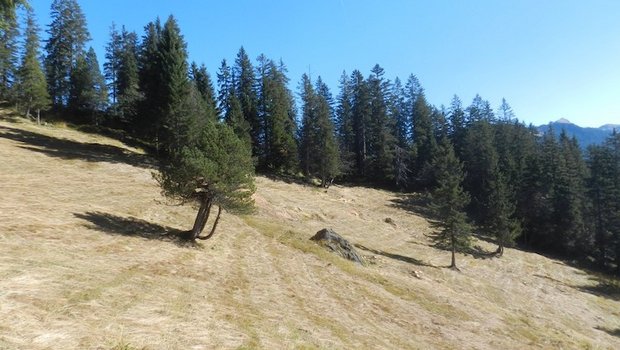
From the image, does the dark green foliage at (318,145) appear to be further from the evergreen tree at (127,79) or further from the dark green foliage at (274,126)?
the evergreen tree at (127,79)

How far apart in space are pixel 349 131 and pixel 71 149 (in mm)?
55398

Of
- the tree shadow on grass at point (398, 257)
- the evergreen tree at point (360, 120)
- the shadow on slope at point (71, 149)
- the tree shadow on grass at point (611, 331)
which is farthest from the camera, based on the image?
the evergreen tree at point (360, 120)

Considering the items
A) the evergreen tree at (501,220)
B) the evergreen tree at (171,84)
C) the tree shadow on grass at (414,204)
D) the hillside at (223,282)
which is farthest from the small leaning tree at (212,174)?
the tree shadow on grass at (414,204)

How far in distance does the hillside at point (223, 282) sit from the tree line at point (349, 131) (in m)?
8.77

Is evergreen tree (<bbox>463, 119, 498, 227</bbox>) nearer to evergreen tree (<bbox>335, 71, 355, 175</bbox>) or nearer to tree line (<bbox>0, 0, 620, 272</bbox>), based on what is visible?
tree line (<bbox>0, 0, 620, 272</bbox>)

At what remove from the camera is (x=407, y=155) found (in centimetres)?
8338

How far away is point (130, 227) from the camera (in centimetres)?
2442

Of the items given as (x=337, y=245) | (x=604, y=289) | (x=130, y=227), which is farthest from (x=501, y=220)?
(x=130, y=227)

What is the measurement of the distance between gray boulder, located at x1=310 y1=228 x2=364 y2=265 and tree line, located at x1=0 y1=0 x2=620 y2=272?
13.6m

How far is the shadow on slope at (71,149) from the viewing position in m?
41.1

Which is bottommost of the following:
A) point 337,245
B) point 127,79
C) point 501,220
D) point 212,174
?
point 337,245

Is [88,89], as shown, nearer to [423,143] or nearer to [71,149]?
[71,149]

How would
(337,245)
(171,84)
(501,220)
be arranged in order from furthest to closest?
1. (501,220)
2. (171,84)
3. (337,245)

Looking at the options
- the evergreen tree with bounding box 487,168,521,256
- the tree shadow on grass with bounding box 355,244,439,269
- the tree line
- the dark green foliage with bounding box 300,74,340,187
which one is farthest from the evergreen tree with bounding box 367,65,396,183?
the tree shadow on grass with bounding box 355,244,439,269
